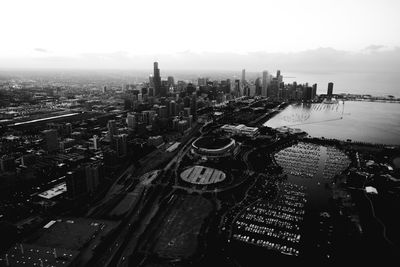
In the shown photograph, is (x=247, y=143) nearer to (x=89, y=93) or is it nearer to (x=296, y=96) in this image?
(x=296, y=96)

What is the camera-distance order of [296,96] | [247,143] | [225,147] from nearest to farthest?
1. [225,147]
2. [247,143]
3. [296,96]

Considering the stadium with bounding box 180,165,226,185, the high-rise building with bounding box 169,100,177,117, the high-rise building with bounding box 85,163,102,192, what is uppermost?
the high-rise building with bounding box 169,100,177,117

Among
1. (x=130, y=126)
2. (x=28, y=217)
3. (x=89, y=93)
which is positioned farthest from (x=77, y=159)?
(x=89, y=93)

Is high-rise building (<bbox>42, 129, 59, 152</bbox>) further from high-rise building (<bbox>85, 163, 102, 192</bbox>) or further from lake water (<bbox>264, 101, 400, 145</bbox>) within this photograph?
lake water (<bbox>264, 101, 400, 145</bbox>)

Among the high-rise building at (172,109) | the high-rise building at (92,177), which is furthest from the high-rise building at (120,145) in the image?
the high-rise building at (172,109)

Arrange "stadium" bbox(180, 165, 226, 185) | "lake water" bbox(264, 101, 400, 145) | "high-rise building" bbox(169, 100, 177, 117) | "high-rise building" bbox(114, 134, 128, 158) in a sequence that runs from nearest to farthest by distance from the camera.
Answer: "stadium" bbox(180, 165, 226, 185) < "high-rise building" bbox(114, 134, 128, 158) < "lake water" bbox(264, 101, 400, 145) < "high-rise building" bbox(169, 100, 177, 117)

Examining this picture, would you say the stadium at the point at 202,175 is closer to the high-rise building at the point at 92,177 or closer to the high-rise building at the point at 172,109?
the high-rise building at the point at 92,177

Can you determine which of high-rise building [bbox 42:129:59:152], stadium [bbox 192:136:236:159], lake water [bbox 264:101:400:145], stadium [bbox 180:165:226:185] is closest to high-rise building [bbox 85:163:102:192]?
stadium [bbox 180:165:226:185]
